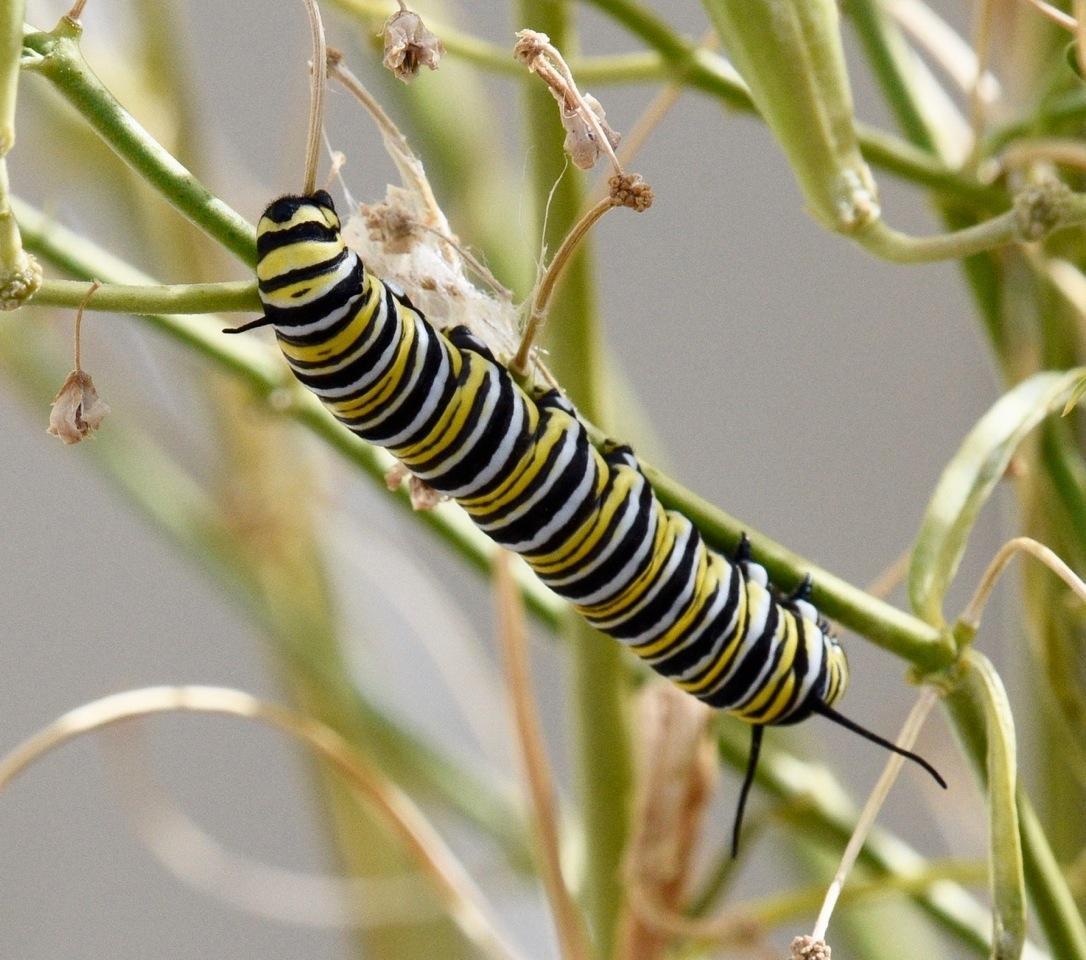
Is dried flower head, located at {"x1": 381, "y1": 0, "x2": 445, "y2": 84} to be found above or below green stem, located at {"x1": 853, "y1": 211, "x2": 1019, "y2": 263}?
below

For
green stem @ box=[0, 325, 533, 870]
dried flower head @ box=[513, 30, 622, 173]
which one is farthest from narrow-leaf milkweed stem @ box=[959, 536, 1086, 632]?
green stem @ box=[0, 325, 533, 870]

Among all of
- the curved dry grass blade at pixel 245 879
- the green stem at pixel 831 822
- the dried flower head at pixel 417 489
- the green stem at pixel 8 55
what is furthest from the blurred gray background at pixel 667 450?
the green stem at pixel 8 55

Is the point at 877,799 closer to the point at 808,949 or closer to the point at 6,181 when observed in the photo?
the point at 808,949

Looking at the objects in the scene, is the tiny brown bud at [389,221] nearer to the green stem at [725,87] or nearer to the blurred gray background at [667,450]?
the green stem at [725,87]

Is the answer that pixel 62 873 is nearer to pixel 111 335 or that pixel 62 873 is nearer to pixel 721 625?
pixel 111 335

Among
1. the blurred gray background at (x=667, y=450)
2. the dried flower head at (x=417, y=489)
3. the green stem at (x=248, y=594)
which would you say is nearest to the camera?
the dried flower head at (x=417, y=489)

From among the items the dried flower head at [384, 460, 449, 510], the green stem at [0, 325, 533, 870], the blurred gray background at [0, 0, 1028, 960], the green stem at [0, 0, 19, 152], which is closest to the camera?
the green stem at [0, 0, 19, 152]

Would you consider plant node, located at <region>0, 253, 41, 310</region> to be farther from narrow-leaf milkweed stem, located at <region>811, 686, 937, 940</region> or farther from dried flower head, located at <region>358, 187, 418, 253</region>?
narrow-leaf milkweed stem, located at <region>811, 686, 937, 940</region>
